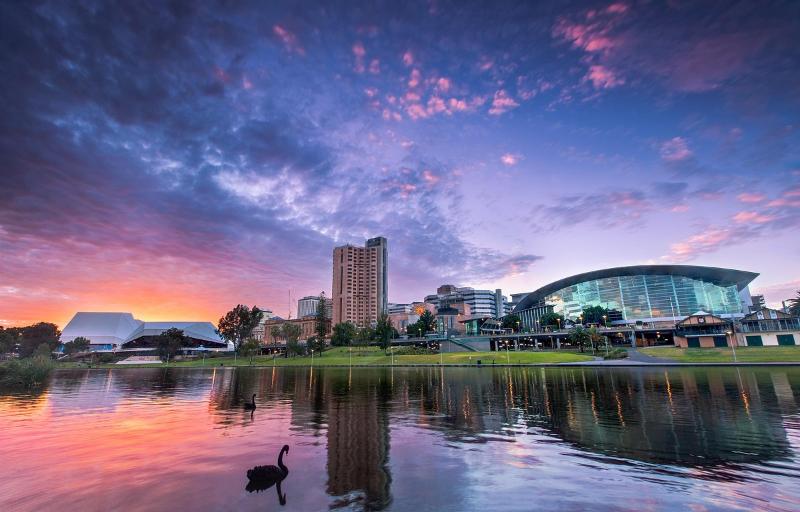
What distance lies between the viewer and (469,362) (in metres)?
102

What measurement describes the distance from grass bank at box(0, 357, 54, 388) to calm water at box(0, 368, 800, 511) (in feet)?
98.7

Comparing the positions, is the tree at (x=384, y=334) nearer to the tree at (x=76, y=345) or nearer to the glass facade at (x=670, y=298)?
the glass facade at (x=670, y=298)

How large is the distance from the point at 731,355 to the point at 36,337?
826 feet

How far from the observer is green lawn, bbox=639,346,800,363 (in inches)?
3017

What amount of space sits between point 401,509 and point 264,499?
15.4 ft

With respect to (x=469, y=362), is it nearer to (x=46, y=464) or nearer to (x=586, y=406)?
(x=586, y=406)

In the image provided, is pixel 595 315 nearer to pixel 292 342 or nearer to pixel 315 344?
pixel 315 344

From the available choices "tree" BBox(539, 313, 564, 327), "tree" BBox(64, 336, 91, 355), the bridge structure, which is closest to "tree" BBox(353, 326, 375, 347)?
the bridge structure

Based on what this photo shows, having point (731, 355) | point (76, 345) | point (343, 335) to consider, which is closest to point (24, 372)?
point (343, 335)

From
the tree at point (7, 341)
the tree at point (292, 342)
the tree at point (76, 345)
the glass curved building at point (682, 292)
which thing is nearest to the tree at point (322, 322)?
the tree at point (292, 342)

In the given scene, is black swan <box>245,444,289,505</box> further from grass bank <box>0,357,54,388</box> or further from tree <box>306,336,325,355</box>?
tree <box>306,336,325,355</box>

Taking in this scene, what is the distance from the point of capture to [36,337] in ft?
569

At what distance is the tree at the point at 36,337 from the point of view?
16762 cm

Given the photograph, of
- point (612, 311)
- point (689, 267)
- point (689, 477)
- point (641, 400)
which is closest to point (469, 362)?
point (641, 400)
